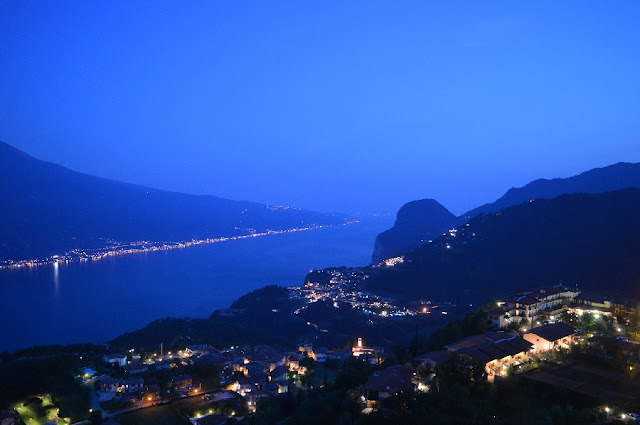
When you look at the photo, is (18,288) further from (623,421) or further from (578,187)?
(578,187)

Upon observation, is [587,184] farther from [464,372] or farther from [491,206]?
[464,372]

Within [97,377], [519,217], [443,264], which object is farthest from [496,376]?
[519,217]

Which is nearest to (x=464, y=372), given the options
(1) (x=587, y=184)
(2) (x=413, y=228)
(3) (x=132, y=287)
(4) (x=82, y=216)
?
(3) (x=132, y=287)

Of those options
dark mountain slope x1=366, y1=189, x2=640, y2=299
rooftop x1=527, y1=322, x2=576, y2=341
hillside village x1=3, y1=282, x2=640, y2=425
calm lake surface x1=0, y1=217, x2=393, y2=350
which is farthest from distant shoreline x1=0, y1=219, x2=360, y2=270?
rooftop x1=527, y1=322, x2=576, y2=341

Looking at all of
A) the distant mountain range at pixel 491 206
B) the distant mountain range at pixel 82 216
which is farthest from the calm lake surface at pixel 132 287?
the distant mountain range at pixel 82 216

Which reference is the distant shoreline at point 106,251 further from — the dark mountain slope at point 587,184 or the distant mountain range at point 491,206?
the dark mountain slope at point 587,184

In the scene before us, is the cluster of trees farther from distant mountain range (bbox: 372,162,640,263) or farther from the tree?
distant mountain range (bbox: 372,162,640,263)
